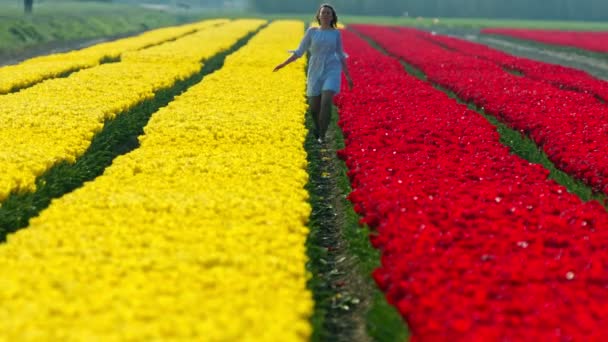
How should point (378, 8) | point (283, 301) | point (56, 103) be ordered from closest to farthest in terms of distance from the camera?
point (283, 301) < point (56, 103) < point (378, 8)

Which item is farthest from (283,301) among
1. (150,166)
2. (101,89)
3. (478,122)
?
(101,89)

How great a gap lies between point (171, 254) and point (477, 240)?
8.96 ft

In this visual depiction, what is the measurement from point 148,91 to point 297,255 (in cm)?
1221

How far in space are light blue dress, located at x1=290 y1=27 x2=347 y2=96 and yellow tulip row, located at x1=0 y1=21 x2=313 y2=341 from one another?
102 inches

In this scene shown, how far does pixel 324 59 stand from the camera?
1303cm

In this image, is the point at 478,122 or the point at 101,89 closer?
the point at 478,122

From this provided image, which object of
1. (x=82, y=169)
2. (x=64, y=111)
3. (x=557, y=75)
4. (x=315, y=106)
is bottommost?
(x=82, y=169)

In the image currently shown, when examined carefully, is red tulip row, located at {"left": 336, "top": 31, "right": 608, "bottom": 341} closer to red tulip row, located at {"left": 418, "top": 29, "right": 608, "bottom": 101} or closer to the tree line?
red tulip row, located at {"left": 418, "top": 29, "right": 608, "bottom": 101}

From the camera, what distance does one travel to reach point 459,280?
5.89 m

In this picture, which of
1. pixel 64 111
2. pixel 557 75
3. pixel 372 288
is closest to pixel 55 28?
pixel 557 75

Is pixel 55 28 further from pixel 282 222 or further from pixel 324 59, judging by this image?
pixel 282 222

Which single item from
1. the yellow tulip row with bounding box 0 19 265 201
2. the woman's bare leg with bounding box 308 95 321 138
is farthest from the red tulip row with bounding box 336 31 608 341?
the yellow tulip row with bounding box 0 19 265 201

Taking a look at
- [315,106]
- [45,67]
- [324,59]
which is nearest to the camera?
[324,59]

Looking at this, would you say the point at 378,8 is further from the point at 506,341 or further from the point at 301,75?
the point at 506,341
